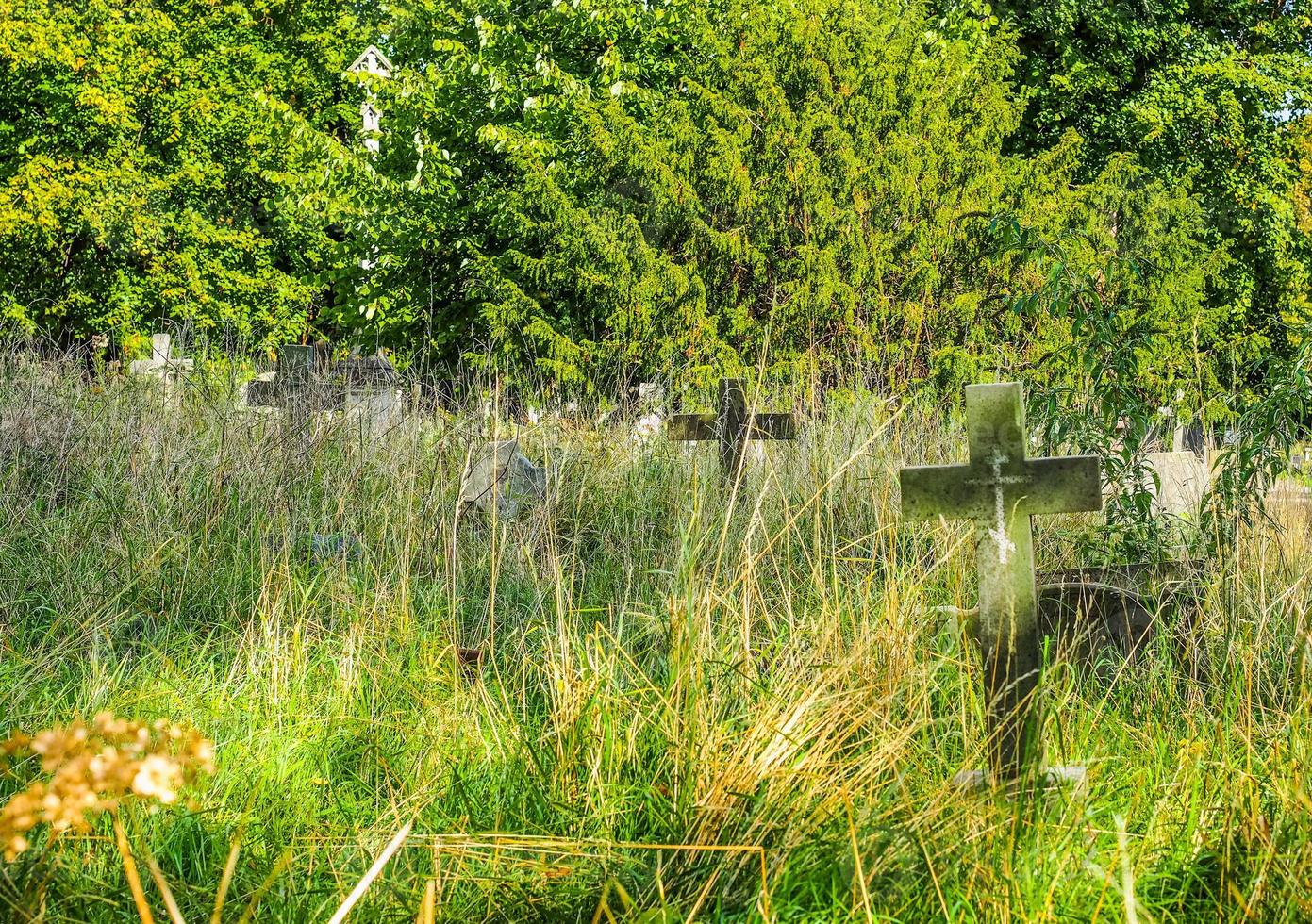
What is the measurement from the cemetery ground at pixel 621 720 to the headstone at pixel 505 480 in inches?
10.2

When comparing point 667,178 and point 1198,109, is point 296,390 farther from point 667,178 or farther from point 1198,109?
point 1198,109

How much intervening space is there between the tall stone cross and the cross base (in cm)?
24

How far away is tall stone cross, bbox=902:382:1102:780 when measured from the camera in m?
2.96

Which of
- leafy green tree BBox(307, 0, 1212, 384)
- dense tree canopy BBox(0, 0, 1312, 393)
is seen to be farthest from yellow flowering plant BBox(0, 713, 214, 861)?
leafy green tree BBox(307, 0, 1212, 384)

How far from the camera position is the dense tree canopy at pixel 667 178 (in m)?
11.8

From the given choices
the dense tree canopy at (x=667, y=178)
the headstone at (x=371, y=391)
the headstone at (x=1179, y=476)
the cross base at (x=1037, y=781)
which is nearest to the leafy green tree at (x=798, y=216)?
the dense tree canopy at (x=667, y=178)

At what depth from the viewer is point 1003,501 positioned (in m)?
3.01

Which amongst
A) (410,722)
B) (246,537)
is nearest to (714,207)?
(246,537)

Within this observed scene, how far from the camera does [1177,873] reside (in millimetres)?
2473

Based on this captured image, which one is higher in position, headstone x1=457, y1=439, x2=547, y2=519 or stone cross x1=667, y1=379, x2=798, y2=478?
stone cross x1=667, y1=379, x2=798, y2=478

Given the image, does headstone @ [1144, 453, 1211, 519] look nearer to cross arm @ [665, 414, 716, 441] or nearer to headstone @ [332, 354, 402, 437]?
cross arm @ [665, 414, 716, 441]

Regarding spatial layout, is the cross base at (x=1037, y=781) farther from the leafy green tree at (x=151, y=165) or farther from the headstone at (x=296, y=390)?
the leafy green tree at (x=151, y=165)

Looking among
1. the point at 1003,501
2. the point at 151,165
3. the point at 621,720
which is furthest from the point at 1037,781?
the point at 151,165

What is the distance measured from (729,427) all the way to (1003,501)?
320cm
